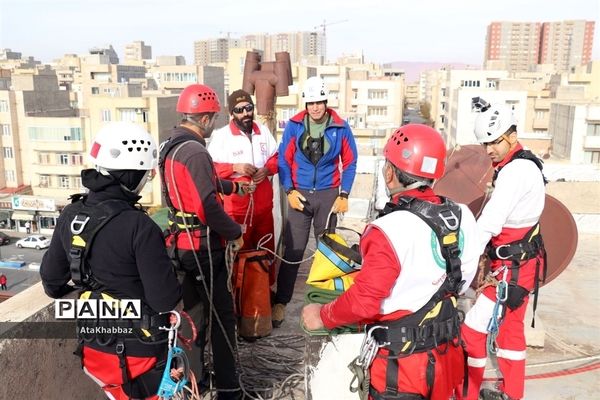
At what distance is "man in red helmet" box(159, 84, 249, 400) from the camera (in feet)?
13.1

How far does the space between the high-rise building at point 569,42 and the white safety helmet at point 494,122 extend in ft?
570

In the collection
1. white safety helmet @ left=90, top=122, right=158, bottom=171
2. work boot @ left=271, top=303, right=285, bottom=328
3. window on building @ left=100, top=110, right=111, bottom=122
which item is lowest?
window on building @ left=100, top=110, right=111, bottom=122

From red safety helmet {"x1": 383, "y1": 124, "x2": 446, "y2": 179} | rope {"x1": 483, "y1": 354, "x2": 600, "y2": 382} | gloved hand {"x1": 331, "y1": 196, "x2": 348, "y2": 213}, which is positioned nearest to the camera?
red safety helmet {"x1": 383, "y1": 124, "x2": 446, "y2": 179}

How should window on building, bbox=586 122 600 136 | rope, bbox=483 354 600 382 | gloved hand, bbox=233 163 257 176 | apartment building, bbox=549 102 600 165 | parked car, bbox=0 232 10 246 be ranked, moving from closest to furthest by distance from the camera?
rope, bbox=483 354 600 382, gloved hand, bbox=233 163 257 176, window on building, bbox=586 122 600 136, apartment building, bbox=549 102 600 165, parked car, bbox=0 232 10 246

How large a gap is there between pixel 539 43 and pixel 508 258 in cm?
18983

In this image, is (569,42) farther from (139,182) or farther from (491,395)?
(139,182)

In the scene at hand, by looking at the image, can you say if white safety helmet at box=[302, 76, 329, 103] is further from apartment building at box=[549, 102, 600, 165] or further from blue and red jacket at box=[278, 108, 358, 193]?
apartment building at box=[549, 102, 600, 165]

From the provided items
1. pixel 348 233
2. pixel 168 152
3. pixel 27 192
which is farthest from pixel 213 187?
pixel 27 192

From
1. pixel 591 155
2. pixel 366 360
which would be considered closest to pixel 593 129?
pixel 591 155

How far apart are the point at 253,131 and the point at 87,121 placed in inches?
1824

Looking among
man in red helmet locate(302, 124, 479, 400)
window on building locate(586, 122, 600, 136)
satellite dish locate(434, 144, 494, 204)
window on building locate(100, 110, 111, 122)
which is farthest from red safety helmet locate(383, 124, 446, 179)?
window on building locate(100, 110, 111, 122)

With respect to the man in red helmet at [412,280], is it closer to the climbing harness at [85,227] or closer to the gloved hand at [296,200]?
the climbing harness at [85,227]

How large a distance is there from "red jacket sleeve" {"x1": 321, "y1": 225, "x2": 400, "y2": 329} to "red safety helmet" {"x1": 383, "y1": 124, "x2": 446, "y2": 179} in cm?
42

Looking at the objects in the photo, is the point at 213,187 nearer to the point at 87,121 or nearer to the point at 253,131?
the point at 253,131
